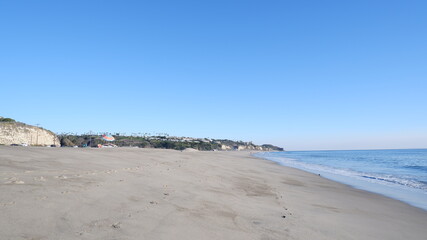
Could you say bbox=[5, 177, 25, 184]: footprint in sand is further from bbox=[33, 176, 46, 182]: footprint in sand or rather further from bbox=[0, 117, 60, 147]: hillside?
bbox=[0, 117, 60, 147]: hillside

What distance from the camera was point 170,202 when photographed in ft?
21.0

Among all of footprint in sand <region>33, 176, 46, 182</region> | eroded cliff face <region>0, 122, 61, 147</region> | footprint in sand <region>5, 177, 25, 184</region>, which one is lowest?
footprint in sand <region>33, 176, 46, 182</region>

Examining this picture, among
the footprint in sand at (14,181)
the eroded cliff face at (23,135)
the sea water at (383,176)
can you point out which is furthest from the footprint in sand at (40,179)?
the eroded cliff face at (23,135)

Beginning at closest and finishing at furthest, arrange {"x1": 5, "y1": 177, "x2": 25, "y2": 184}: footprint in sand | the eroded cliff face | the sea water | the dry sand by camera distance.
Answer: the dry sand
{"x1": 5, "y1": 177, "x2": 25, "y2": 184}: footprint in sand
the sea water
the eroded cliff face

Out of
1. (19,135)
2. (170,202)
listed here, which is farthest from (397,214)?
(19,135)

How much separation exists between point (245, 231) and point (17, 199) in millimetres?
4667

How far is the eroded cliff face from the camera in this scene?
38.5m

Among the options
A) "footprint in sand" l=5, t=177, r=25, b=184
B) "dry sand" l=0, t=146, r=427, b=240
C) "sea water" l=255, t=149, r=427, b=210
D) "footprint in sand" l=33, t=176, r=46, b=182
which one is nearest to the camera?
"dry sand" l=0, t=146, r=427, b=240

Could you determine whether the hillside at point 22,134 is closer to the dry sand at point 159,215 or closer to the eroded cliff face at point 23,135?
the eroded cliff face at point 23,135

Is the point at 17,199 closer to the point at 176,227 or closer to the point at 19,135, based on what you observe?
the point at 176,227

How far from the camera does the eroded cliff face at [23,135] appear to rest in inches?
1517

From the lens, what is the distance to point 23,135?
4184cm

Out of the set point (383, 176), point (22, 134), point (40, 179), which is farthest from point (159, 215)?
point (22, 134)

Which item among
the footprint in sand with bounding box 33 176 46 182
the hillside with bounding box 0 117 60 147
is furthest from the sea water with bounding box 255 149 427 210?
the hillside with bounding box 0 117 60 147
